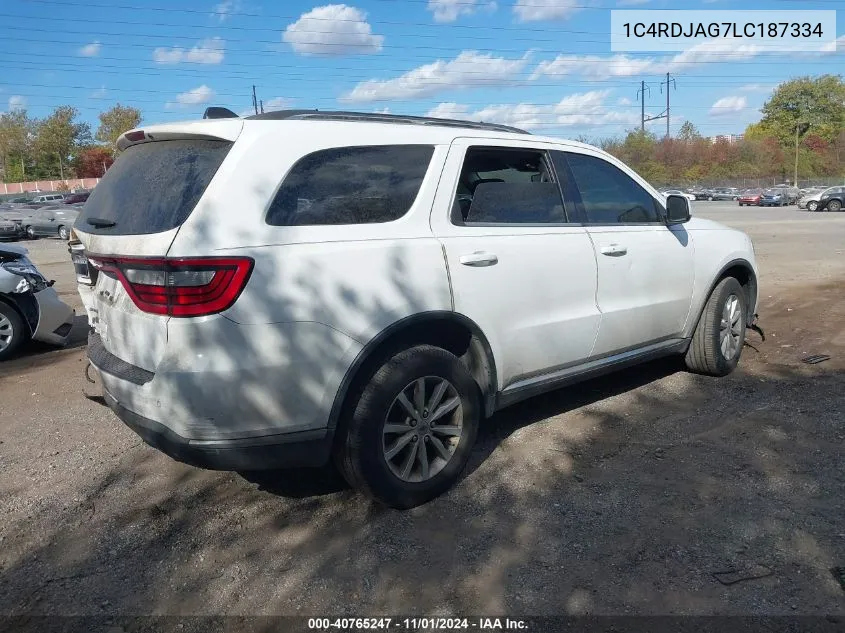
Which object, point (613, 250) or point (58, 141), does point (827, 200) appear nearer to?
point (613, 250)

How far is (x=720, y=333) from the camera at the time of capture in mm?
5266

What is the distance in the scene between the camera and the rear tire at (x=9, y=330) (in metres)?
6.51

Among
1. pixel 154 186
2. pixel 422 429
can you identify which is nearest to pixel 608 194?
pixel 422 429

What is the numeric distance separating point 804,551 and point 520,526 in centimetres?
118

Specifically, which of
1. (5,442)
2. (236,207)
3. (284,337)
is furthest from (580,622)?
(5,442)

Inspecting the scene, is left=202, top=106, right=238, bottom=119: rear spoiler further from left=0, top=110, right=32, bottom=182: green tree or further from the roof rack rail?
left=0, top=110, right=32, bottom=182: green tree

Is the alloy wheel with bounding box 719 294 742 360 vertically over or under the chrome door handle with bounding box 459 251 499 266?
under

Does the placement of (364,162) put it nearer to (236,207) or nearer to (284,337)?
(236,207)

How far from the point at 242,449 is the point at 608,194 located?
2.83 meters

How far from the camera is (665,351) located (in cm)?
494

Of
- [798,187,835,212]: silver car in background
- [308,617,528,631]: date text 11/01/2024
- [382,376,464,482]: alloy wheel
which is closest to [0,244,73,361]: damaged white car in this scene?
[382,376,464,482]: alloy wheel

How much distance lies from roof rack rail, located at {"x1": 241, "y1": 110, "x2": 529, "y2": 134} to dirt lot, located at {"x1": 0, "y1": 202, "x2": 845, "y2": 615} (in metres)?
1.86

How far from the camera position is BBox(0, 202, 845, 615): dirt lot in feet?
9.08

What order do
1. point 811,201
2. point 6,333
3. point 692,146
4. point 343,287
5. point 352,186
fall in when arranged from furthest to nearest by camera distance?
point 692,146, point 811,201, point 6,333, point 352,186, point 343,287
